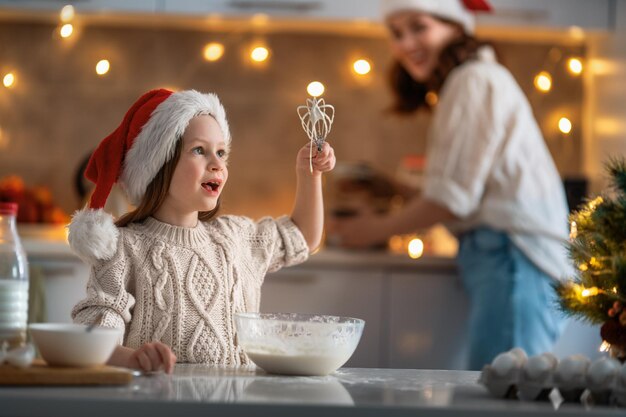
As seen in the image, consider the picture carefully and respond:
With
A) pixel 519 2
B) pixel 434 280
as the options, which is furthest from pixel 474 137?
pixel 519 2

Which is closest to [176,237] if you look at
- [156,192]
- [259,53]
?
[156,192]

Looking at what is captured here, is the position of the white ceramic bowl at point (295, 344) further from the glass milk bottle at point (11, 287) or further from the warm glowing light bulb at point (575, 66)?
the warm glowing light bulb at point (575, 66)

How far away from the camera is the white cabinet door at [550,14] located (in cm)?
301

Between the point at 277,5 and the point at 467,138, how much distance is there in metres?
0.80

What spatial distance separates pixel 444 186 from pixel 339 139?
0.83 metres

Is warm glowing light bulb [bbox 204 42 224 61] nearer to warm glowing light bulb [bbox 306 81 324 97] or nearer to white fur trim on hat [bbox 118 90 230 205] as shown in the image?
warm glowing light bulb [bbox 306 81 324 97]

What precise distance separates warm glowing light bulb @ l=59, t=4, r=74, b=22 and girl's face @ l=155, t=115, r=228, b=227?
5.33ft

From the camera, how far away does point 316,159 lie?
155 cm

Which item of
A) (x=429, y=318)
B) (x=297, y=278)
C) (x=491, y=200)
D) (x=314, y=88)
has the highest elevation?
(x=314, y=88)

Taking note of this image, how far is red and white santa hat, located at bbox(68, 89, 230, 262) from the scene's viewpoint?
5.03 feet

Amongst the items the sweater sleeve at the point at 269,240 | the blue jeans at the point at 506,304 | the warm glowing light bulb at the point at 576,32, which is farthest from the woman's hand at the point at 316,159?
the warm glowing light bulb at the point at 576,32

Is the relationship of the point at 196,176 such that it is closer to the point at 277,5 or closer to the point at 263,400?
the point at 263,400

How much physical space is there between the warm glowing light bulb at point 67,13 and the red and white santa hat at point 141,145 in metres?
1.52

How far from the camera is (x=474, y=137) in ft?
8.42
